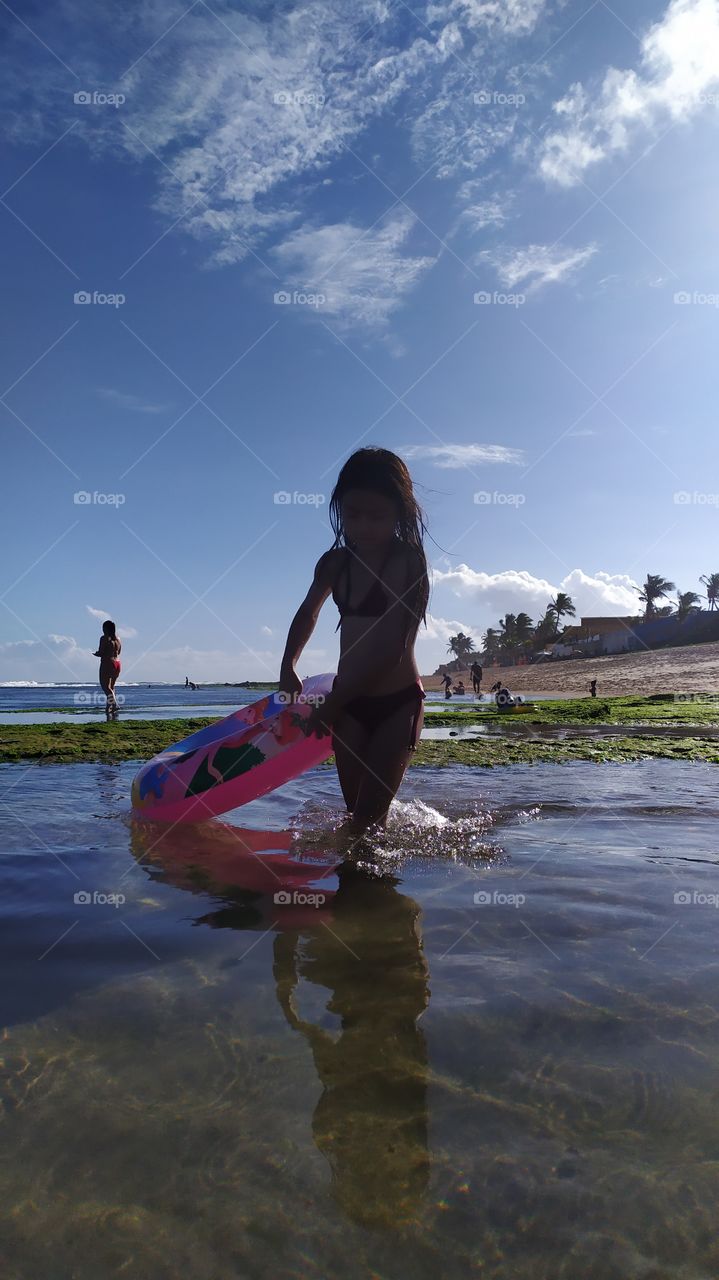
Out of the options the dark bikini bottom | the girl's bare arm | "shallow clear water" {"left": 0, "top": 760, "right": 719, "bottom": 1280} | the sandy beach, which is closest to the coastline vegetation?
the dark bikini bottom

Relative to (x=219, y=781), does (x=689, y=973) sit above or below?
below

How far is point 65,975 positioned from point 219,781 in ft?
9.65

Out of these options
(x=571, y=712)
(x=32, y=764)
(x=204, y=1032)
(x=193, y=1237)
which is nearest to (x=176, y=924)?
(x=204, y=1032)

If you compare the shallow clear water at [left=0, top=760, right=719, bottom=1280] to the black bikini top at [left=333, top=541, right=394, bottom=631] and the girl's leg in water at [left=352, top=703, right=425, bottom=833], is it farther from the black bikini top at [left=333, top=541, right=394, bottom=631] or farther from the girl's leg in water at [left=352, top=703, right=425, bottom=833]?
the black bikini top at [left=333, top=541, right=394, bottom=631]

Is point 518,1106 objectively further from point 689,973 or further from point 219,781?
point 219,781

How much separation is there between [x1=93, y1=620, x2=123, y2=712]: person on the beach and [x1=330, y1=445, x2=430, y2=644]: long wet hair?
1318 cm

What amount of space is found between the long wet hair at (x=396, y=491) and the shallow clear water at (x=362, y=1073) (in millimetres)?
1826

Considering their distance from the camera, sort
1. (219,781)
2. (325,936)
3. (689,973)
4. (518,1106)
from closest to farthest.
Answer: (518,1106) < (689,973) < (325,936) < (219,781)

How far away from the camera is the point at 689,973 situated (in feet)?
8.39

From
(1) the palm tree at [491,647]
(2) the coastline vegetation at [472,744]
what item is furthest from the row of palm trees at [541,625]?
(2) the coastline vegetation at [472,744]

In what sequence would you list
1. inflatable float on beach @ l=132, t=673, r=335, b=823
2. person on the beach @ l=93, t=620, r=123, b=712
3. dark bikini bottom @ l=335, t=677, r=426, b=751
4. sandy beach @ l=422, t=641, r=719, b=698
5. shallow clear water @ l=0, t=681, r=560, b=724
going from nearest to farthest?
1. dark bikini bottom @ l=335, t=677, r=426, b=751
2. inflatable float on beach @ l=132, t=673, r=335, b=823
3. person on the beach @ l=93, t=620, r=123, b=712
4. shallow clear water @ l=0, t=681, r=560, b=724
5. sandy beach @ l=422, t=641, r=719, b=698

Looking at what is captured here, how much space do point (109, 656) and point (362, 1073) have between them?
1633cm

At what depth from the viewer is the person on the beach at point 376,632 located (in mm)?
4699

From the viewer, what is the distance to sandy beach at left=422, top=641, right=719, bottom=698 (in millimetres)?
40094
